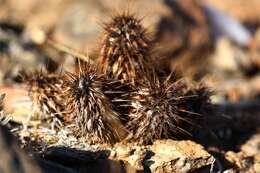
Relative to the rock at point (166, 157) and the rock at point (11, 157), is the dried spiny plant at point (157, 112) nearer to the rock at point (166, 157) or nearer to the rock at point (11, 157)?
the rock at point (166, 157)

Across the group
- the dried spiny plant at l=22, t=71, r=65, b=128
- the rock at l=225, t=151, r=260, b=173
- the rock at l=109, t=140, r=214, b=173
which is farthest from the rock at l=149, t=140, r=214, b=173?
the dried spiny plant at l=22, t=71, r=65, b=128

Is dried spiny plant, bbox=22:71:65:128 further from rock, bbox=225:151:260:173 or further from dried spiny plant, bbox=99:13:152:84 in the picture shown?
rock, bbox=225:151:260:173

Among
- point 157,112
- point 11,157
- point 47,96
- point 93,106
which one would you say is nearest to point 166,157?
point 157,112

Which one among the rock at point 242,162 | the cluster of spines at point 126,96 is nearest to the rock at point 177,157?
the cluster of spines at point 126,96

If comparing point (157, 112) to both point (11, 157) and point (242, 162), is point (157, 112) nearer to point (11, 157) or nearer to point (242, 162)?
point (242, 162)

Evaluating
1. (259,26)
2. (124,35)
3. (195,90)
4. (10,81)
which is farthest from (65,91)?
(259,26)

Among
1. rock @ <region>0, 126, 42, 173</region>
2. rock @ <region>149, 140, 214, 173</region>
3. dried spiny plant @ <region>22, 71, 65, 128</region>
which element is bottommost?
rock @ <region>149, 140, 214, 173</region>
